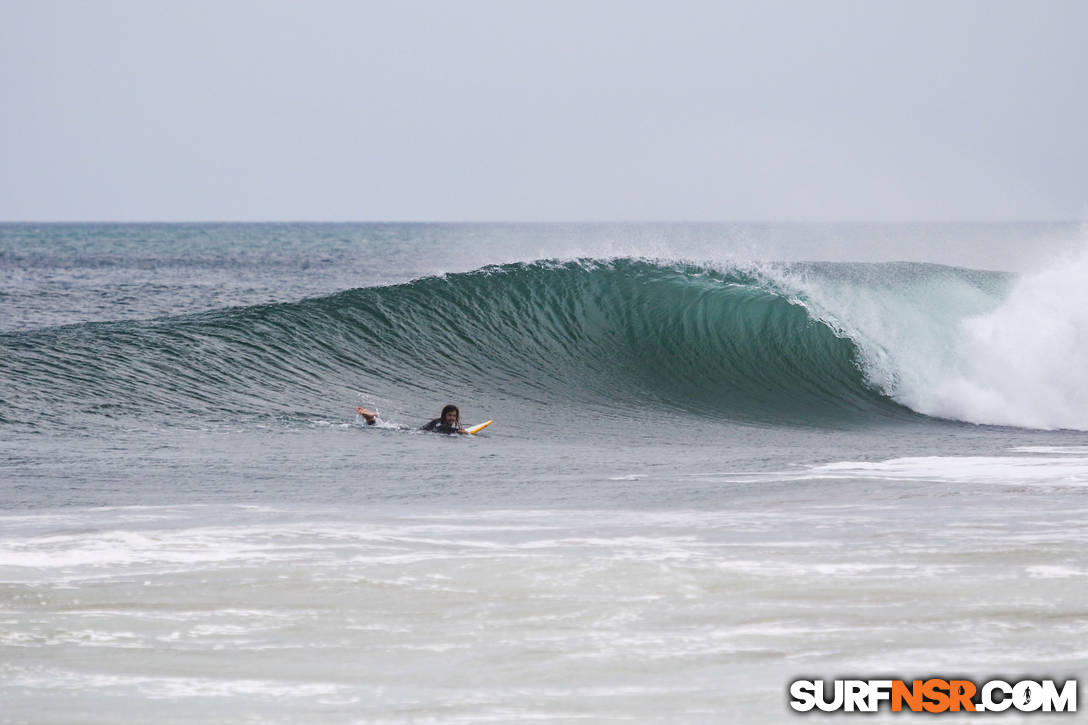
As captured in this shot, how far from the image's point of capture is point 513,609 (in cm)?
566

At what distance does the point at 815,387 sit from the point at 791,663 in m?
12.1

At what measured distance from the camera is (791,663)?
4.93m

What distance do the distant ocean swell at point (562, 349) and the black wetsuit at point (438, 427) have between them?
1.49m

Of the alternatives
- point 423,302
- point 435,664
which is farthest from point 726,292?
point 435,664

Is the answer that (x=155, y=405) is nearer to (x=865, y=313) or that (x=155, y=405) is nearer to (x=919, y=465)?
(x=919, y=465)

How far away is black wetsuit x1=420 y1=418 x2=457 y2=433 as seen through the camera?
40.5ft

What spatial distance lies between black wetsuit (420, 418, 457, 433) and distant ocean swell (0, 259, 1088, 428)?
4.90ft

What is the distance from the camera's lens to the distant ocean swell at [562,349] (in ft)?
46.9

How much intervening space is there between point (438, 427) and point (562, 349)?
18.4ft

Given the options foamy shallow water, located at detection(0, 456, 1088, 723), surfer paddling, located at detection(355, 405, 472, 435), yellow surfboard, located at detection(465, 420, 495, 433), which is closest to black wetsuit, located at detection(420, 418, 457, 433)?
surfer paddling, located at detection(355, 405, 472, 435)

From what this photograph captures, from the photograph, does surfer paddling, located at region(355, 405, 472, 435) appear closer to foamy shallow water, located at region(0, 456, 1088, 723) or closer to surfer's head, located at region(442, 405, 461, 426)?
surfer's head, located at region(442, 405, 461, 426)

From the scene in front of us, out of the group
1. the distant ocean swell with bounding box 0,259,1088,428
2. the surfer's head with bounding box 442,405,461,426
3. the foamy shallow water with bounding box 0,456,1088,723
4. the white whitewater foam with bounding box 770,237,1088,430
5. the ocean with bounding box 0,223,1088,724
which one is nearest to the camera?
the foamy shallow water with bounding box 0,456,1088,723

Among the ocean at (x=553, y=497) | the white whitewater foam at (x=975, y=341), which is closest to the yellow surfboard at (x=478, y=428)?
the ocean at (x=553, y=497)

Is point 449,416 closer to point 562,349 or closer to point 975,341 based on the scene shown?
point 562,349
